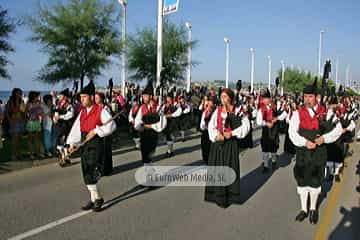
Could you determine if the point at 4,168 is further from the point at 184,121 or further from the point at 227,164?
the point at 184,121

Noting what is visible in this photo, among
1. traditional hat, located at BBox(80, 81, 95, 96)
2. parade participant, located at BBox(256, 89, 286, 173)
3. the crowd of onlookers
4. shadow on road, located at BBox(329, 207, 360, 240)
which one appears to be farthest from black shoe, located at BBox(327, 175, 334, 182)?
traditional hat, located at BBox(80, 81, 95, 96)

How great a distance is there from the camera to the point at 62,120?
35.2ft

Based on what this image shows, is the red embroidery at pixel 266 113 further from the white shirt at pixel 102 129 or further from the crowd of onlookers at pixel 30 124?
the white shirt at pixel 102 129

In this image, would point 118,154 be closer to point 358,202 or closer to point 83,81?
point 83,81

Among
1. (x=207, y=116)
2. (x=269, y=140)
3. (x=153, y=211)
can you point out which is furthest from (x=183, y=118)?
(x=153, y=211)

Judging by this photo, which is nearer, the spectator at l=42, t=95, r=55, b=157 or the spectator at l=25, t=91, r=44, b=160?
the spectator at l=25, t=91, r=44, b=160

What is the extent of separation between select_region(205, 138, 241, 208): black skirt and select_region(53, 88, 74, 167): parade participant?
508cm

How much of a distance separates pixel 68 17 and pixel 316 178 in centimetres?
1245

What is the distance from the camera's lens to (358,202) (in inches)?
280

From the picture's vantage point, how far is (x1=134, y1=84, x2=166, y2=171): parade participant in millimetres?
7953

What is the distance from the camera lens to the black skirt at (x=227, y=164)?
635 centimetres

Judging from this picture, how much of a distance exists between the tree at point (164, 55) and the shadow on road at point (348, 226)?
1639cm

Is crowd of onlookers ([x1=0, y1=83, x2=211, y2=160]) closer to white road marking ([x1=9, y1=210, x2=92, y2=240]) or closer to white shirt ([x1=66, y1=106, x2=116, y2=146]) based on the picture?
white shirt ([x1=66, y1=106, x2=116, y2=146])

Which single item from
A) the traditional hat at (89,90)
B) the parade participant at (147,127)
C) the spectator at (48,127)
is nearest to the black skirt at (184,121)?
the spectator at (48,127)
